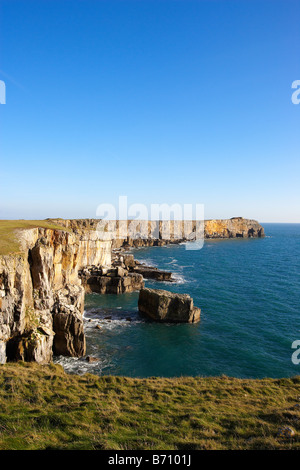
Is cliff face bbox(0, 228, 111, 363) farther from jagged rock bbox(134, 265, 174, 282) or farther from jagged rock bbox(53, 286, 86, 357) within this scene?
jagged rock bbox(134, 265, 174, 282)

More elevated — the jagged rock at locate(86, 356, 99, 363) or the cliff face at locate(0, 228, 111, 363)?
the cliff face at locate(0, 228, 111, 363)

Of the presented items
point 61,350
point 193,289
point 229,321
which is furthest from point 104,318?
point 193,289

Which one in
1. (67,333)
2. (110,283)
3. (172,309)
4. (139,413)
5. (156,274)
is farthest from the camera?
(156,274)

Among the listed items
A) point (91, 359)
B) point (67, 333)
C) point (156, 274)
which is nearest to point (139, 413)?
point (91, 359)

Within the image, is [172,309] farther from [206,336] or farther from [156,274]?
[156,274]

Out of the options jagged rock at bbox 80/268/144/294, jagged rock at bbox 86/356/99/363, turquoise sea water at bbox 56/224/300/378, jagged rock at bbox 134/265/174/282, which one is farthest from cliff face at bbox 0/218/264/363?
jagged rock at bbox 134/265/174/282

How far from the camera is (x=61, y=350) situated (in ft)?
96.3

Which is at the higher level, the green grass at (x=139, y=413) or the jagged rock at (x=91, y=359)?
the green grass at (x=139, y=413)

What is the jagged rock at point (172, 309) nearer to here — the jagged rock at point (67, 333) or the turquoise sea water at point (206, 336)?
the turquoise sea water at point (206, 336)

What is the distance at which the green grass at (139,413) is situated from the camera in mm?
10180

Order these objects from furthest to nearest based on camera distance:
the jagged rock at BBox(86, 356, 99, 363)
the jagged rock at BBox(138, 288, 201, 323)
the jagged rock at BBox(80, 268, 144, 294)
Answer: the jagged rock at BBox(80, 268, 144, 294)
the jagged rock at BBox(138, 288, 201, 323)
the jagged rock at BBox(86, 356, 99, 363)

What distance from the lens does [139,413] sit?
43.2 ft

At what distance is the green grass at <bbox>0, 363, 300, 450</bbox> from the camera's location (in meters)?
10.2

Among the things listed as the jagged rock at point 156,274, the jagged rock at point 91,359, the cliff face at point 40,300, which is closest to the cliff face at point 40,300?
the cliff face at point 40,300
